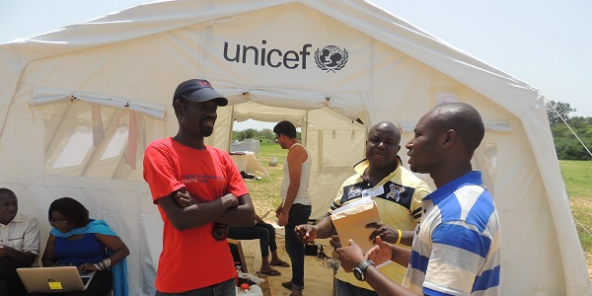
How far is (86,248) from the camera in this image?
160 inches

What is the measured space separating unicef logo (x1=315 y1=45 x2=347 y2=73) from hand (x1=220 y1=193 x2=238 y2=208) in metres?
2.91

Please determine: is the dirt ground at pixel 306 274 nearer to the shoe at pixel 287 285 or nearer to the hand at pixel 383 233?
the shoe at pixel 287 285

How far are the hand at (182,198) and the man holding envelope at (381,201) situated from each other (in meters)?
0.66

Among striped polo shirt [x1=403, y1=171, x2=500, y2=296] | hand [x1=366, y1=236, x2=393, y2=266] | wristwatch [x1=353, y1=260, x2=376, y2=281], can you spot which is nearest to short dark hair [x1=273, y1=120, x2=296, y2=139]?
hand [x1=366, y1=236, x2=393, y2=266]

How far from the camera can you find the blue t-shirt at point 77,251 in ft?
13.3

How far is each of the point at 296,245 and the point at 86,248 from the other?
218cm

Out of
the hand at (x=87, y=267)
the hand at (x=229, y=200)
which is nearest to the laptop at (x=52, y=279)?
the hand at (x=87, y=267)

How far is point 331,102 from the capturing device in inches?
193

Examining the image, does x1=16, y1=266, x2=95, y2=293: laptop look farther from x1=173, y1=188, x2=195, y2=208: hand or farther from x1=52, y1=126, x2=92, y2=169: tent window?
x1=173, y1=188, x2=195, y2=208: hand

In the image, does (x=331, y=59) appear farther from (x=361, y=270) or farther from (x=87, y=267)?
(x=361, y=270)

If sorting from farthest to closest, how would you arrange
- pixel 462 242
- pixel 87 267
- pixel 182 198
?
1. pixel 87 267
2. pixel 182 198
3. pixel 462 242

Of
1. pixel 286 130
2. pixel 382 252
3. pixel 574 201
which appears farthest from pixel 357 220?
pixel 574 201

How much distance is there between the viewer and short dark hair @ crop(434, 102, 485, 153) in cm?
150

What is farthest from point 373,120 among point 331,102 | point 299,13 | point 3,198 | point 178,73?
point 3,198
